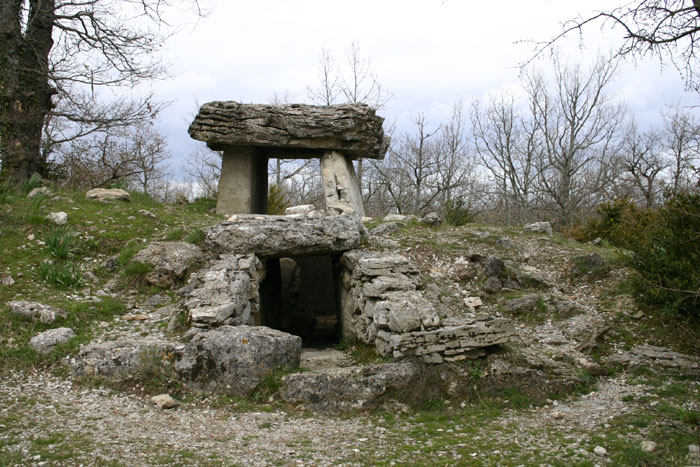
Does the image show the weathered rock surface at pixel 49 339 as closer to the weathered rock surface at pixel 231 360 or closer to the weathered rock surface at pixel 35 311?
the weathered rock surface at pixel 35 311

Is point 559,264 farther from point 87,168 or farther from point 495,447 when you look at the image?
point 87,168

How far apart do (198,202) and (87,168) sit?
3964 mm

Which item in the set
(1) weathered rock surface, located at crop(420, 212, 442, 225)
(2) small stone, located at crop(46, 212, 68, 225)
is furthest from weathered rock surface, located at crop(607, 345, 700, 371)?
(2) small stone, located at crop(46, 212, 68, 225)

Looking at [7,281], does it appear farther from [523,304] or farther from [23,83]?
[523,304]

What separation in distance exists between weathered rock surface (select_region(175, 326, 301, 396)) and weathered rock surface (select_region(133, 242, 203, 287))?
6.48 feet

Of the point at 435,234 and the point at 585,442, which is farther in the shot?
the point at 435,234

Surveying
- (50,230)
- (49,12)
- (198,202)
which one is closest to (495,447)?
(50,230)

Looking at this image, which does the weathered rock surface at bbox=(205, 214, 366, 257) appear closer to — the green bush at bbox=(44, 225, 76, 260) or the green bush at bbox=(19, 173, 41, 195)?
the green bush at bbox=(44, 225, 76, 260)

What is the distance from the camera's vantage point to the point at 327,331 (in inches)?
396

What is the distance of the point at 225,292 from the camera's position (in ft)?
19.4

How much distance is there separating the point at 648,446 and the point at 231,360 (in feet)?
11.9

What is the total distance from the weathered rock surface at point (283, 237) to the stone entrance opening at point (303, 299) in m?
0.83

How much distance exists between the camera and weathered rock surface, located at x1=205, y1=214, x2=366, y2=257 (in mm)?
6855

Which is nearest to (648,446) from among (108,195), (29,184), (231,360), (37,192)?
(231,360)
